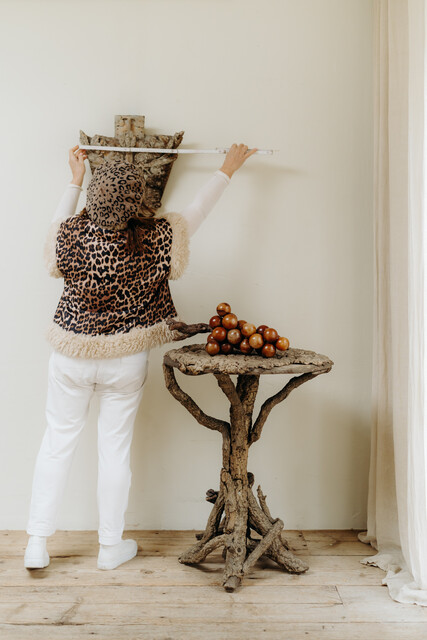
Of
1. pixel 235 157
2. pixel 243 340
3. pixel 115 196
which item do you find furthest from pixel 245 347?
pixel 235 157

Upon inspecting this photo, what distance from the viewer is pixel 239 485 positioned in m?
2.14

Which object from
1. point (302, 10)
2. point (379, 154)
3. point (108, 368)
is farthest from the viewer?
point (302, 10)

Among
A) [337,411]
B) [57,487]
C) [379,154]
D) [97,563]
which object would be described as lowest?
[97,563]

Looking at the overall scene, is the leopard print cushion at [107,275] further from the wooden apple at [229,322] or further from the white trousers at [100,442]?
the wooden apple at [229,322]

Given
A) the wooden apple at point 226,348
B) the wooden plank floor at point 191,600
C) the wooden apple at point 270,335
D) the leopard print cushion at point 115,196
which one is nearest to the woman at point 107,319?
the leopard print cushion at point 115,196

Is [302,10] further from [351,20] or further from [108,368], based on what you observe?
[108,368]

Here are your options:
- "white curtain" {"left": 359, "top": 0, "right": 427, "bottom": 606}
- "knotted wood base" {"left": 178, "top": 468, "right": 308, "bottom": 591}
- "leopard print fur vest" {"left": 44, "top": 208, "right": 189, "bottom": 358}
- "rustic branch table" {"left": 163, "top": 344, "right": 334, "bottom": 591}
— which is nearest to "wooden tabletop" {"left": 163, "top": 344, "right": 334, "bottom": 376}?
"rustic branch table" {"left": 163, "top": 344, "right": 334, "bottom": 591}

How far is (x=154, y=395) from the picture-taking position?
8.31 ft

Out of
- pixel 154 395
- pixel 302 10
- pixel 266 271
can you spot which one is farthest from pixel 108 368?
pixel 302 10

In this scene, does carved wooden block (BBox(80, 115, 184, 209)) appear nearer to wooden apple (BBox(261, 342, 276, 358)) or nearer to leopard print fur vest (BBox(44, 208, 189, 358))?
leopard print fur vest (BBox(44, 208, 189, 358))

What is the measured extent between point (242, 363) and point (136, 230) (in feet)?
1.95

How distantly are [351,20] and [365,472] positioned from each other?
6.24 feet

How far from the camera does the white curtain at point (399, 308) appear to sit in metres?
1.91

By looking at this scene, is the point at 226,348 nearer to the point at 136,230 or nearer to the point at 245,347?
the point at 245,347
